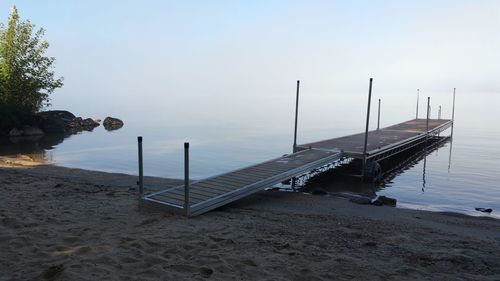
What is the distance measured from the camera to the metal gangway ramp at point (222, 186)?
8.46m

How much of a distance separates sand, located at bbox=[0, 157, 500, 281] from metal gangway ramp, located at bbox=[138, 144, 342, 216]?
0.26 meters

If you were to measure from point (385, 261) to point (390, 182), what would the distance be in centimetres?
1229

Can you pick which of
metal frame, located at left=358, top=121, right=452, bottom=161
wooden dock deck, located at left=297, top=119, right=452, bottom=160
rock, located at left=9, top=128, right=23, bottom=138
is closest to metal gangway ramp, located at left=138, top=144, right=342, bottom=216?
wooden dock deck, located at left=297, top=119, right=452, bottom=160

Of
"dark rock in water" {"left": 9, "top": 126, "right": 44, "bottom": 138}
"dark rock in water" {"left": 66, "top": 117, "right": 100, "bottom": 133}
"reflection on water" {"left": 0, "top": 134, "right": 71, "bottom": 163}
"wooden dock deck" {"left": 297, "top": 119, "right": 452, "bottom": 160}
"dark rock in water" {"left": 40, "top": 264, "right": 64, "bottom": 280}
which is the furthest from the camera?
"dark rock in water" {"left": 66, "top": 117, "right": 100, "bottom": 133}

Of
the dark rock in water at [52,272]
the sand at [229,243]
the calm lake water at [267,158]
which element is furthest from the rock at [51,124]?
the dark rock in water at [52,272]

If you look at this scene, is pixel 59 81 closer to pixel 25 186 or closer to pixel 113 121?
pixel 113 121

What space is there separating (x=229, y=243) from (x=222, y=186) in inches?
151

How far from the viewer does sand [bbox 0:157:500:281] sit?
5234mm

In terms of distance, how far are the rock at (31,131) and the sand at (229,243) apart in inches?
1096

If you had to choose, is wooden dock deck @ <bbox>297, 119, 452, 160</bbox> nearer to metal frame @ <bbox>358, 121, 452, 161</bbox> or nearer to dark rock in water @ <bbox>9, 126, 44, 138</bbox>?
metal frame @ <bbox>358, 121, 452, 161</bbox>

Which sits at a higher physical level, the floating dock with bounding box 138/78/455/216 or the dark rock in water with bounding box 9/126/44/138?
the floating dock with bounding box 138/78/455/216

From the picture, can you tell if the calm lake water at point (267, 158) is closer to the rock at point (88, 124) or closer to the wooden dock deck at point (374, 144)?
the wooden dock deck at point (374, 144)

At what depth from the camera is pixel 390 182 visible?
17.6 meters

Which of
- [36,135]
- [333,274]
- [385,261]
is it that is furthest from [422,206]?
[36,135]
